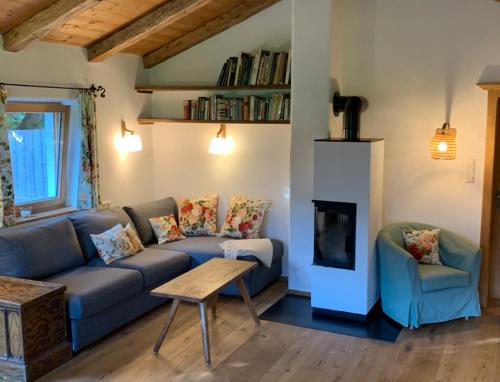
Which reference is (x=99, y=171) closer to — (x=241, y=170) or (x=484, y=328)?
(x=241, y=170)

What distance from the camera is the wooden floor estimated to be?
12.0 feet

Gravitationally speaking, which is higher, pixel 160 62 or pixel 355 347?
pixel 160 62

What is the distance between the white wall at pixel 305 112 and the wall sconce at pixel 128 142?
1697 millimetres

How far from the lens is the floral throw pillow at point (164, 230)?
5531 mm

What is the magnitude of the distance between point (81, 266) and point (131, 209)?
3.20ft

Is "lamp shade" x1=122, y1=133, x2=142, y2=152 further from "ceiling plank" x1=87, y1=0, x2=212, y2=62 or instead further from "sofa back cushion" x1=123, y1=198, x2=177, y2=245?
"ceiling plank" x1=87, y1=0, x2=212, y2=62

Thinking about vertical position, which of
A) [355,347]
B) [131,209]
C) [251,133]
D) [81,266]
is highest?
[251,133]

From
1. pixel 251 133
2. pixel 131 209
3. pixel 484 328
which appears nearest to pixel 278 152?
pixel 251 133

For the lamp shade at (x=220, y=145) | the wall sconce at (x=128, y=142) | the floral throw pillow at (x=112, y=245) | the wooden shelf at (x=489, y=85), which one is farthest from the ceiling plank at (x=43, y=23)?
the wooden shelf at (x=489, y=85)

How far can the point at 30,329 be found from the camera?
140 inches

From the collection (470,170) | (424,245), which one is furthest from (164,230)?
(470,170)

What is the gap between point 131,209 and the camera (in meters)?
5.50

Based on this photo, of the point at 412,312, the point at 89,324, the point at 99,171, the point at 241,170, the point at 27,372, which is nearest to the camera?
the point at 27,372

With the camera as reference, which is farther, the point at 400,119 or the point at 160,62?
the point at 160,62
